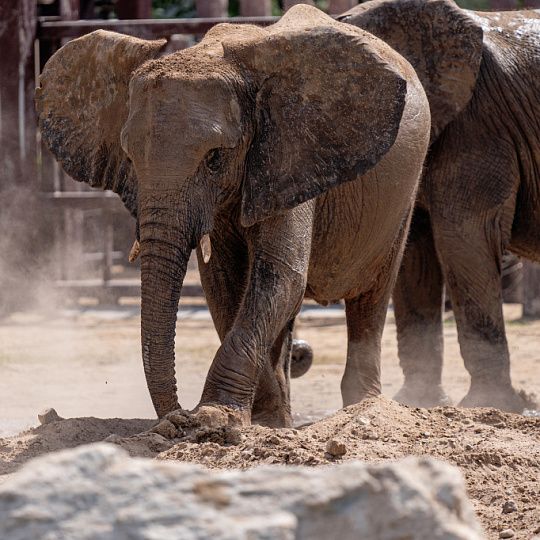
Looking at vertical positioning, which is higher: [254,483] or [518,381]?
[254,483]

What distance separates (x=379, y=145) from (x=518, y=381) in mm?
3919

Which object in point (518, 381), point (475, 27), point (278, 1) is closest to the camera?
point (475, 27)

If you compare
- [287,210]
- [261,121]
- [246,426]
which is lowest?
[246,426]

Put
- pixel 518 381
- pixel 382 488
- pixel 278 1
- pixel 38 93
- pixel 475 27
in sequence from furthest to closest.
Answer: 1. pixel 278 1
2. pixel 518 381
3. pixel 475 27
4. pixel 38 93
5. pixel 382 488

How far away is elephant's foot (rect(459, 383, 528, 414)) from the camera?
24.7ft

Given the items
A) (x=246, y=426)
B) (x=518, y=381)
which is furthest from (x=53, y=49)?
(x=246, y=426)

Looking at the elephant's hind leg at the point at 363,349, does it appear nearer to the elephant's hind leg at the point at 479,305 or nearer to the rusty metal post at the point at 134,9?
the elephant's hind leg at the point at 479,305

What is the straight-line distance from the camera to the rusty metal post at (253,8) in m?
12.5

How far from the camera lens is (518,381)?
30.5 feet

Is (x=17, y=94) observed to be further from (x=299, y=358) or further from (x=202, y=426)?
(x=202, y=426)

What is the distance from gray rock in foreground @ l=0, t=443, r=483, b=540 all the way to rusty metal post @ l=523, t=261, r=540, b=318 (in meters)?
10.2

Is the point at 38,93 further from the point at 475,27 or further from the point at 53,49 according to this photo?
the point at 53,49

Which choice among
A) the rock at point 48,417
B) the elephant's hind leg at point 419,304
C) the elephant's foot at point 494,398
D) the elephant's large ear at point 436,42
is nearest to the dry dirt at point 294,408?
the rock at point 48,417

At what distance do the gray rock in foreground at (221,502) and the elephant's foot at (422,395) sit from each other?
5882 millimetres
